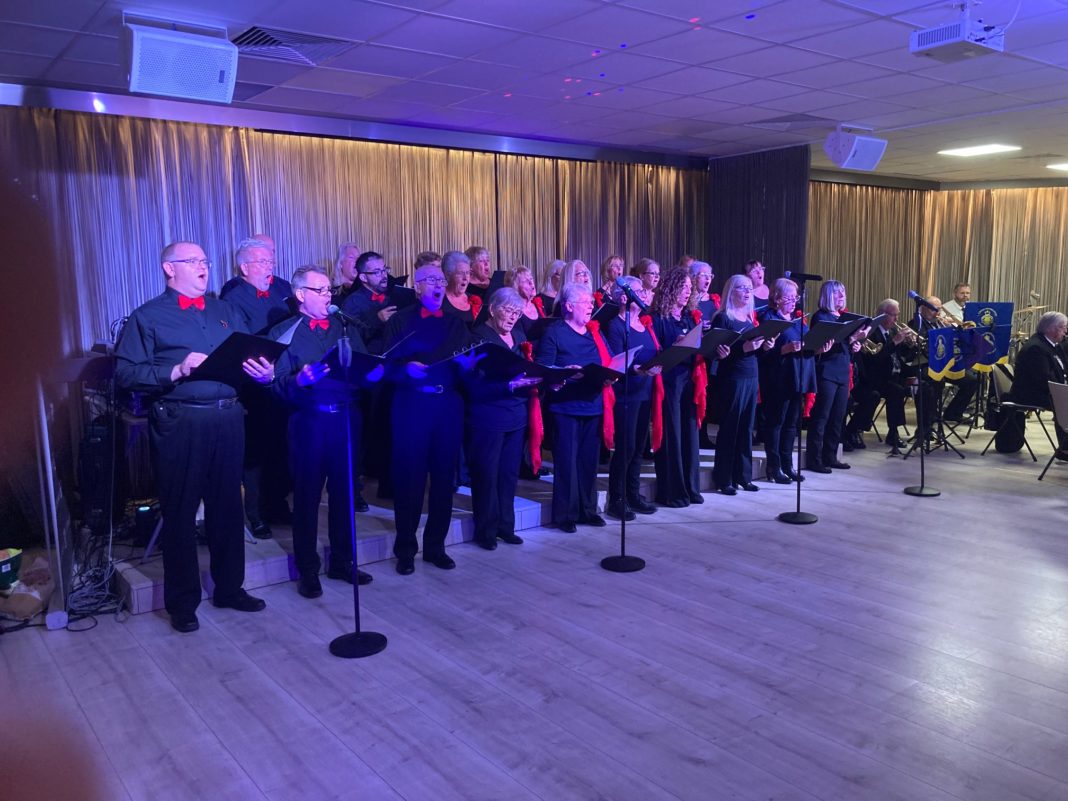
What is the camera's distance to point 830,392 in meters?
6.86

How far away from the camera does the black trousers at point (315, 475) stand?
13.5 feet

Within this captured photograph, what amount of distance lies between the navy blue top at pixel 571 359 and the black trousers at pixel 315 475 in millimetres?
1245

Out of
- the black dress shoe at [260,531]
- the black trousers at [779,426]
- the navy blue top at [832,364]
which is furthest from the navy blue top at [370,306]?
the navy blue top at [832,364]

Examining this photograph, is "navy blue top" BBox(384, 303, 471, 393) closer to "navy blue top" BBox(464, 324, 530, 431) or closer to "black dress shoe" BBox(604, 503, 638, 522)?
"navy blue top" BBox(464, 324, 530, 431)

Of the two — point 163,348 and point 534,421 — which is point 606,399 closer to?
point 534,421

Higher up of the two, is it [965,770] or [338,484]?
[338,484]

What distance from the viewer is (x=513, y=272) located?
19.1 feet

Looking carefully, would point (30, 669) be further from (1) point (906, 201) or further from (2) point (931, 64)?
(1) point (906, 201)

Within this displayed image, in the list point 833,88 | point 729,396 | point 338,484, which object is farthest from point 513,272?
point 833,88

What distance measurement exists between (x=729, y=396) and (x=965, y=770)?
356cm

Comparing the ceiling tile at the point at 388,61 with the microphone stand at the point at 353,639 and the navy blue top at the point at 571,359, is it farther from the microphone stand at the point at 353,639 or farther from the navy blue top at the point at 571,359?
the microphone stand at the point at 353,639

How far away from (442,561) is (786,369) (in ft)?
10.3

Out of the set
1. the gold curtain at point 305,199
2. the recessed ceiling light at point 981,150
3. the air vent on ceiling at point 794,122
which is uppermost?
the recessed ceiling light at point 981,150

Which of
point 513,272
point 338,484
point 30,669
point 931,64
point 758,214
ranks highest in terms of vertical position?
point 931,64
